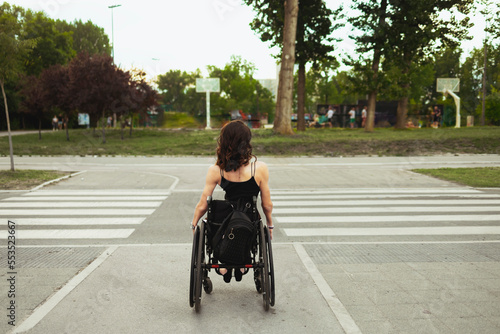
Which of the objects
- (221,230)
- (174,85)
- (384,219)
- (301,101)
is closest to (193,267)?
(221,230)

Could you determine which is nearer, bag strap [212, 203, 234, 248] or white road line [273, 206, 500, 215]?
bag strap [212, 203, 234, 248]

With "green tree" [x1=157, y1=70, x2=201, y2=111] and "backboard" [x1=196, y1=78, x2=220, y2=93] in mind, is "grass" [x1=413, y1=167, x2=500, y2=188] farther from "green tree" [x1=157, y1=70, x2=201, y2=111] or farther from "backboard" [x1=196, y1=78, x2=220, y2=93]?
"green tree" [x1=157, y1=70, x2=201, y2=111]

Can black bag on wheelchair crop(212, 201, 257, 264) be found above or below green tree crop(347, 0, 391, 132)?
below

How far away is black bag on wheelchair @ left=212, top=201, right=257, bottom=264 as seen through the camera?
151 inches

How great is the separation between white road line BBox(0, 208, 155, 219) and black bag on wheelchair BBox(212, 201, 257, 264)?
5365 millimetres

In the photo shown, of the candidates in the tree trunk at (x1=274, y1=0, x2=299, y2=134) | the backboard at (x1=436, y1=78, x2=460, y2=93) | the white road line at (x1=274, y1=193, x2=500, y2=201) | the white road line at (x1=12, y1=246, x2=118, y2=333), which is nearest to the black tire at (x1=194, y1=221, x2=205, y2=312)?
the white road line at (x1=12, y1=246, x2=118, y2=333)

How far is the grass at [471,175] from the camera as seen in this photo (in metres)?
13.0

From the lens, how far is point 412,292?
4.55 metres

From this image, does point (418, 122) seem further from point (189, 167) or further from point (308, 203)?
point (308, 203)

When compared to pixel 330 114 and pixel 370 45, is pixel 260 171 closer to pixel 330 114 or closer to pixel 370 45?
pixel 370 45

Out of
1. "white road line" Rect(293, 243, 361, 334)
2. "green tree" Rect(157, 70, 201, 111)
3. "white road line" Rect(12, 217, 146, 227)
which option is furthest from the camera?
"green tree" Rect(157, 70, 201, 111)

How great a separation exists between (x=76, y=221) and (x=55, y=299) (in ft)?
13.6

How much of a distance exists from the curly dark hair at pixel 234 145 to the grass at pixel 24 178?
33.1ft

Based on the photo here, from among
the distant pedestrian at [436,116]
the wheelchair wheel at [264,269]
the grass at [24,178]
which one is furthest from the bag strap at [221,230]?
the distant pedestrian at [436,116]
